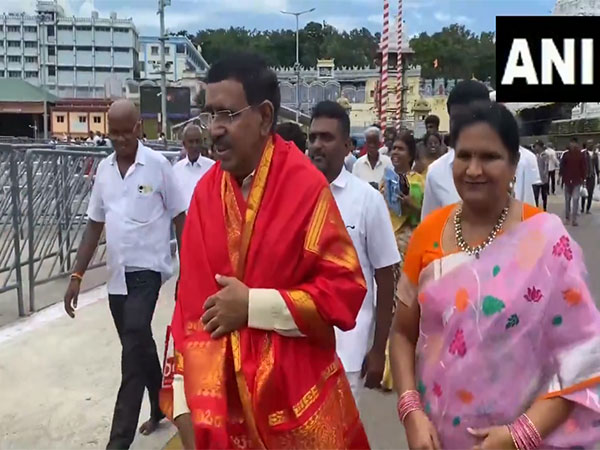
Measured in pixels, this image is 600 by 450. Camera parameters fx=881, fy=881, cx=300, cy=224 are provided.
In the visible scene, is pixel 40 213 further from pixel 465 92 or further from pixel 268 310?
pixel 268 310

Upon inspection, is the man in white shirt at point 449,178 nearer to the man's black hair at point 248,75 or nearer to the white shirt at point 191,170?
the man's black hair at point 248,75

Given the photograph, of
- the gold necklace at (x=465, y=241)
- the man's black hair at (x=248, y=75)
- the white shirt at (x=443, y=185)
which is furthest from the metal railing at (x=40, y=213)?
the gold necklace at (x=465, y=241)

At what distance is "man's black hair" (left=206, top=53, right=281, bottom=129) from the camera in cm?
277

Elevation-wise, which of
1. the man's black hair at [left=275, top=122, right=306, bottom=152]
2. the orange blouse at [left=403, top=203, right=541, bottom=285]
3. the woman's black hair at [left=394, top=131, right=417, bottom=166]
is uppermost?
the man's black hair at [left=275, top=122, right=306, bottom=152]

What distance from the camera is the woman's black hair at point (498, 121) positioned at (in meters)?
2.53

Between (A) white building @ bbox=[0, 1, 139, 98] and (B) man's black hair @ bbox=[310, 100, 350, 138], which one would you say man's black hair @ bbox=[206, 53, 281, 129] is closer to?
(B) man's black hair @ bbox=[310, 100, 350, 138]

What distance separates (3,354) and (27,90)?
3018 inches

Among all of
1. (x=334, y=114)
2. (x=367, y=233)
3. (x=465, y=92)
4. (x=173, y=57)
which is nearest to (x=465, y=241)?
(x=367, y=233)

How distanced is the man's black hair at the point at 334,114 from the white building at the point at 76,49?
366ft

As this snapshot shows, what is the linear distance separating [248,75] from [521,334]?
1.16 m

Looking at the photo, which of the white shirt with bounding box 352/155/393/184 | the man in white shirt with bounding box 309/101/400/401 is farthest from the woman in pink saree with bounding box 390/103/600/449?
the white shirt with bounding box 352/155/393/184

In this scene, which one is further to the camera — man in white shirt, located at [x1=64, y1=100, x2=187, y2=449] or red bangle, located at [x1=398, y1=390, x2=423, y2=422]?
man in white shirt, located at [x1=64, y1=100, x2=187, y2=449]

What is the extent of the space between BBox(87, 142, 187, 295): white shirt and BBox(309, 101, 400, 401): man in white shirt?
48.8 inches

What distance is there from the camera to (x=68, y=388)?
618 cm
